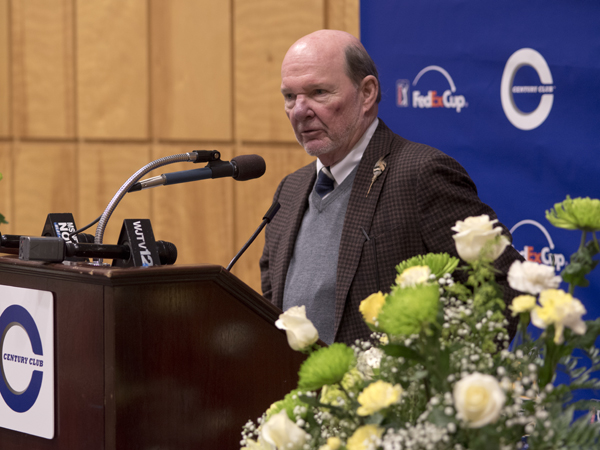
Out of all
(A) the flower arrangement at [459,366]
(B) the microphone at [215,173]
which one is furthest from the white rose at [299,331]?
(B) the microphone at [215,173]

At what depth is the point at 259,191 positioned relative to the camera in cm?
378

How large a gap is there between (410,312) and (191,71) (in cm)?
330

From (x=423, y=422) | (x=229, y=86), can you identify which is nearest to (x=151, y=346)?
(x=423, y=422)

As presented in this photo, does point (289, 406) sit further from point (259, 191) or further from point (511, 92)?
point (259, 191)

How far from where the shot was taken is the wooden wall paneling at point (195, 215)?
378cm

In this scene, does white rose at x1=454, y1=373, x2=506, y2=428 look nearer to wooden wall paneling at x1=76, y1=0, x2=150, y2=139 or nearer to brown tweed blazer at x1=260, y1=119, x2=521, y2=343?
brown tweed blazer at x1=260, y1=119, x2=521, y2=343

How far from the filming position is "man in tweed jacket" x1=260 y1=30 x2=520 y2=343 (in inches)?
70.2

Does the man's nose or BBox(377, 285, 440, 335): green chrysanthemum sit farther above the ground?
the man's nose

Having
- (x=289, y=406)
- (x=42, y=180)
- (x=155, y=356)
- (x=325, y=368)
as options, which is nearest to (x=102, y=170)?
(x=42, y=180)

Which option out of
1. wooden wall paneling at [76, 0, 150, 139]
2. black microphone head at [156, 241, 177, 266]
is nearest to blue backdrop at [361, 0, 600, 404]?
black microphone head at [156, 241, 177, 266]

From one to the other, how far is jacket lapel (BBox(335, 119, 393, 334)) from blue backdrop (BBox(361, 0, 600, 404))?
640 mm

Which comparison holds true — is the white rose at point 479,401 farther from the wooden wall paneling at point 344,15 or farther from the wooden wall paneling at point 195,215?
the wooden wall paneling at point 195,215

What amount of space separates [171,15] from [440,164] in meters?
2.38

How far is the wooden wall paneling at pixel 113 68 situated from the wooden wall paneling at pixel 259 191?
2.05 ft
